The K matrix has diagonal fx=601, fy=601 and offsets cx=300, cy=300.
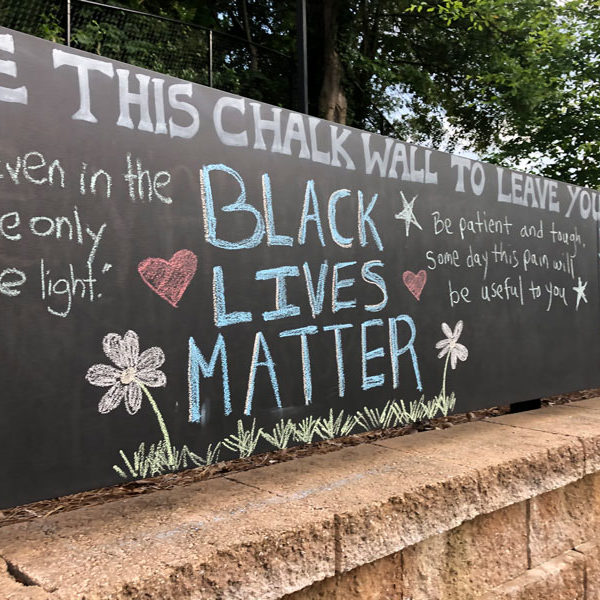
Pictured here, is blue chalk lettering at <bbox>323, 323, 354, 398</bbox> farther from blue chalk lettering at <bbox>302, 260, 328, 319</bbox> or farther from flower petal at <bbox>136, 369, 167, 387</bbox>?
flower petal at <bbox>136, 369, 167, 387</bbox>

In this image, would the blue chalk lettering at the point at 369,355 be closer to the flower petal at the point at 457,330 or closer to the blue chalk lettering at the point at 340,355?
the blue chalk lettering at the point at 340,355

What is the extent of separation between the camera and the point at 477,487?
2.26 meters

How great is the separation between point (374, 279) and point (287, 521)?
42.5 inches

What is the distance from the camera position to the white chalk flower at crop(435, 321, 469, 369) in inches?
109

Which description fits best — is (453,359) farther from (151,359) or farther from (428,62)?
(428,62)

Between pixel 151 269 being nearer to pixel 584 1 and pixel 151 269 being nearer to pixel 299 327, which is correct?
Result: pixel 299 327

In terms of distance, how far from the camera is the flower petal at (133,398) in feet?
5.89

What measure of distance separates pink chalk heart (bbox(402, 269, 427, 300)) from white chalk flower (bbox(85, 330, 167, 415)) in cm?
120

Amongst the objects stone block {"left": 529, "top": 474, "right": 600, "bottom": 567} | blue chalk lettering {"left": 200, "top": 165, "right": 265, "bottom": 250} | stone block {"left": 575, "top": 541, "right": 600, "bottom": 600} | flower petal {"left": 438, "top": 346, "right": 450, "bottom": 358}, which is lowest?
stone block {"left": 575, "top": 541, "right": 600, "bottom": 600}

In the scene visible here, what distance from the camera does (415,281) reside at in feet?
8.71

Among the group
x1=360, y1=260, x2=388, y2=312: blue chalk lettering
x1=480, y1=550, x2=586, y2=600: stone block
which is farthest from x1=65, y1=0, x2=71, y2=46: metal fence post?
x1=480, y1=550, x2=586, y2=600: stone block

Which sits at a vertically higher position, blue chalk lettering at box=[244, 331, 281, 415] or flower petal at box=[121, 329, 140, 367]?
flower petal at box=[121, 329, 140, 367]

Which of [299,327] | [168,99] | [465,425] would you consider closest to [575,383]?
[465,425]

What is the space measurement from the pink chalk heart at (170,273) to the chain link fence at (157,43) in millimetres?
5952
